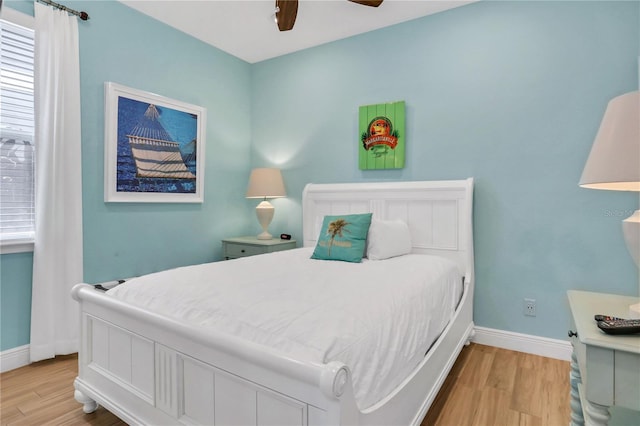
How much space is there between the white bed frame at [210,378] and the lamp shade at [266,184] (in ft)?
5.98

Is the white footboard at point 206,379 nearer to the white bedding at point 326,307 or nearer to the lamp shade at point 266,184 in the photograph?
the white bedding at point 326,307

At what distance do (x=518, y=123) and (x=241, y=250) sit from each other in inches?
99.2

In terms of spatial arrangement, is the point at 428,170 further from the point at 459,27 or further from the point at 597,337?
the point at 597,337

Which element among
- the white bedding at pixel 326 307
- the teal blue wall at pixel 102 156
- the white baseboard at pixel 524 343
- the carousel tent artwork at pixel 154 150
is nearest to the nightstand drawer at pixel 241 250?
the teal blue wall at pixel 102 156

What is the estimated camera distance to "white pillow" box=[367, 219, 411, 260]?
239cm

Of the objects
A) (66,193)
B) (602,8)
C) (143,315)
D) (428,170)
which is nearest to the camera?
(143,315)

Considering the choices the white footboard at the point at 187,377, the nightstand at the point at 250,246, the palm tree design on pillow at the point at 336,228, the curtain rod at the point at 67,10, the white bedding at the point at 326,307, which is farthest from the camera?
the nightstand at the point at 250,246

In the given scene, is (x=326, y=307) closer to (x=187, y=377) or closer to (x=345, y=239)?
(x=187, y=377)

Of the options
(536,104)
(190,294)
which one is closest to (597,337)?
(190,294)

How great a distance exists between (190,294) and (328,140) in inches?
87.9

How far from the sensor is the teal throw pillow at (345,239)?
2307 millimetres

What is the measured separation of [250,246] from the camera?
3207 mm

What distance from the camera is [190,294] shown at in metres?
1.46

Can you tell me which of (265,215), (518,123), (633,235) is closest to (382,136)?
(518,123)
